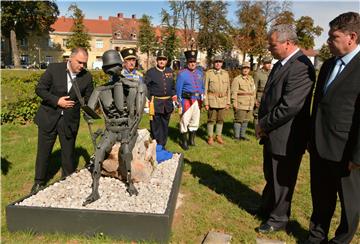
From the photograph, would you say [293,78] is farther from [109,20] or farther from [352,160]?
[109,20]

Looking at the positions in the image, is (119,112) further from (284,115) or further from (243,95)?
(243,95)

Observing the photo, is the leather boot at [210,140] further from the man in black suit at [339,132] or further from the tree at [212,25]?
the tree at [212,25]

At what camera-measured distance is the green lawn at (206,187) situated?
12.7 ft

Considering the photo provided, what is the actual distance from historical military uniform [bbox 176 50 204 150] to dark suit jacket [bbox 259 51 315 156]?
360cm

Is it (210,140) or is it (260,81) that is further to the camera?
(260,81)

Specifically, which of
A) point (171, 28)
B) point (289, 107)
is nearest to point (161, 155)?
point (289, 107)

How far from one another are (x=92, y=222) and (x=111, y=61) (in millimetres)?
1946

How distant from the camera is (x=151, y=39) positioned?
4269 cm

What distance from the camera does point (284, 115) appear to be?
136 inches

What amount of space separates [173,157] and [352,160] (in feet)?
12.0

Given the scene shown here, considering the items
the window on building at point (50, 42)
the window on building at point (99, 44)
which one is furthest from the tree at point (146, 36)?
the window on building at point (50, 42)

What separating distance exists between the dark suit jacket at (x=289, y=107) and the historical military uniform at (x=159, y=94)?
10.5 feet

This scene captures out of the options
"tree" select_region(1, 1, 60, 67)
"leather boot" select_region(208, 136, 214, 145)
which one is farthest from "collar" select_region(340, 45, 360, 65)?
"tree" select_region(1, 1, 60, 67)

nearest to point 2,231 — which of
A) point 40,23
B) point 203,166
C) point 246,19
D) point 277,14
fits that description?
point 203,166
